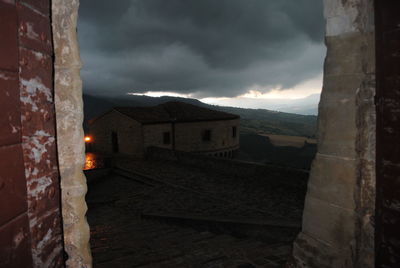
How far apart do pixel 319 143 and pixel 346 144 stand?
22 centimetres

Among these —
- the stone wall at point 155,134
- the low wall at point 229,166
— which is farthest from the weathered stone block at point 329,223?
the stone wall at point 155,134

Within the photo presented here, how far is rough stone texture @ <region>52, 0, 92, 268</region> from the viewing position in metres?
1.84

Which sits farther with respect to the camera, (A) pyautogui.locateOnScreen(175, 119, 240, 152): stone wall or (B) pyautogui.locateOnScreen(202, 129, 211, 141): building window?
(B) pyautogui.locateOnScreen(202, 129, 211, 141): building window

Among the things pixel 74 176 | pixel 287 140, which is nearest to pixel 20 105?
pixel 74 176

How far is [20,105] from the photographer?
1336 mm

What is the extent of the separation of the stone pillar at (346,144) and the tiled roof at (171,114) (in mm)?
20763

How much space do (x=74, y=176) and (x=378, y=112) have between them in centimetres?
206

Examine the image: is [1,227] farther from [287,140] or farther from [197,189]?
[287,140]

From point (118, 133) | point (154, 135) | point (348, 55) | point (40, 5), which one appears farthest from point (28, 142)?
point (118, 133)

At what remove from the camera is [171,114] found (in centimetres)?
2636

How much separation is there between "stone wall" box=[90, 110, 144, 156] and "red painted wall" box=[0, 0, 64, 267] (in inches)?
823

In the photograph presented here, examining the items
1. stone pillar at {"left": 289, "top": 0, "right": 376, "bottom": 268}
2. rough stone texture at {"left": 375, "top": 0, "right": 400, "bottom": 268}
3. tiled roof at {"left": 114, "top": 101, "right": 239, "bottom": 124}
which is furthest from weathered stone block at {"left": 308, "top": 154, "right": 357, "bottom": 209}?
tiled roof at {"left": 114, "top": 101, "right": 239, "bottom": 124}

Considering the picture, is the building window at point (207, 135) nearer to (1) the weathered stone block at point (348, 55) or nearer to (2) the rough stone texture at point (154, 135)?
(2) the rough stone texture at point (154, 135)

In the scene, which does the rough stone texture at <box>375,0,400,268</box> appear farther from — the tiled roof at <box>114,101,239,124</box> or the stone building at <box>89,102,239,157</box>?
the tiled roof at <box>114,101,239,124</box>
